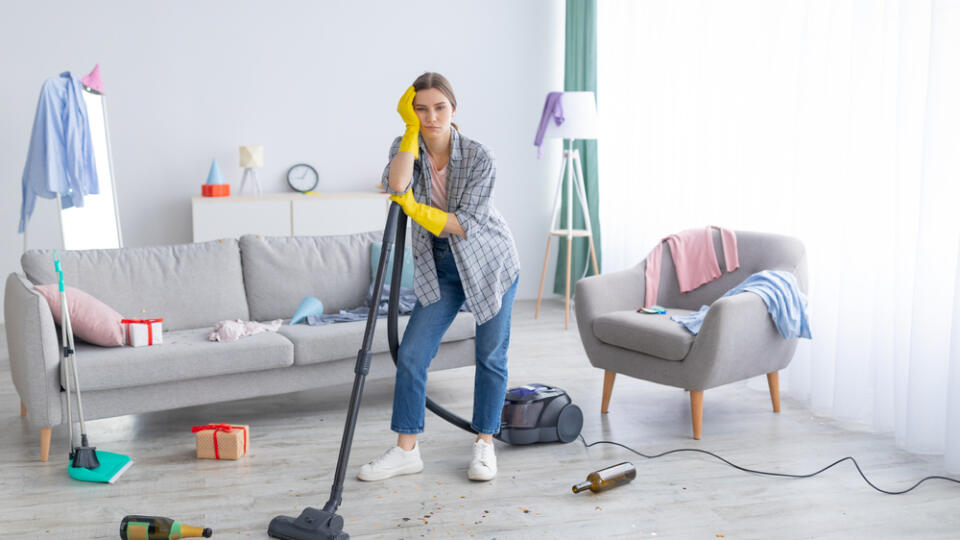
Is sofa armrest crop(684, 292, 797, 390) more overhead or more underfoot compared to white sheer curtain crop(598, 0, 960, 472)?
more underfoot

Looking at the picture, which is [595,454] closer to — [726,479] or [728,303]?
[726,479]

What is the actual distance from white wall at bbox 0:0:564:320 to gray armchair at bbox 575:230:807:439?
107 inches

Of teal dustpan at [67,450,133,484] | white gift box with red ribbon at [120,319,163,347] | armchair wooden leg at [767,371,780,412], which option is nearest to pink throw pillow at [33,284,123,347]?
white gift box with red ribbon at [120,319,163,347]

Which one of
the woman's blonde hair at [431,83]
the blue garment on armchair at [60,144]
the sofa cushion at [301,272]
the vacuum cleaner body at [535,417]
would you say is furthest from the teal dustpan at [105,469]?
the blue garment on armchair at [60,144]

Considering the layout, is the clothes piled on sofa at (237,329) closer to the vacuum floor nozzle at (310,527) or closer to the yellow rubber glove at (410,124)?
the vacuum floor nozzle at (310,527)

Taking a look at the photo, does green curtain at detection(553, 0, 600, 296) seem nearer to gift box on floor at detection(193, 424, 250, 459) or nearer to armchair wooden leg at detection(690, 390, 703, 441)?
armchair wooden leg at detection(690, 390, 703, 441)

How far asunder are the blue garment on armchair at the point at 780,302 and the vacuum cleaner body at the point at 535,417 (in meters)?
0.60

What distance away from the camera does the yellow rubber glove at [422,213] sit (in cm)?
258

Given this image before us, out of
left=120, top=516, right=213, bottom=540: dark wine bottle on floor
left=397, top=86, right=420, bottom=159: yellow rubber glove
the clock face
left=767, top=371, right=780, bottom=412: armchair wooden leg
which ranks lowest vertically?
left=767, top=371, right=780, bottom=412: armchair wooden leg

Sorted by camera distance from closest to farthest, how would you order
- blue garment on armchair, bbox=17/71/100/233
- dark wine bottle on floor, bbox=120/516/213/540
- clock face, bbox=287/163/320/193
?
1. dark wine bottle on floor, bbox=120/516/213/540
2. blue garment on armchair, bbox=17/71/100/233
3. clock face, bbox=287/163/320/193

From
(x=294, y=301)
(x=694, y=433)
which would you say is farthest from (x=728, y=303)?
(x=294, y=301)

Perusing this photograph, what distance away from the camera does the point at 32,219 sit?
5.55 m

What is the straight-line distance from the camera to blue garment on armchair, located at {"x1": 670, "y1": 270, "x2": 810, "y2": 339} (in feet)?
11.1

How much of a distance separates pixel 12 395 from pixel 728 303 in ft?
10.2
